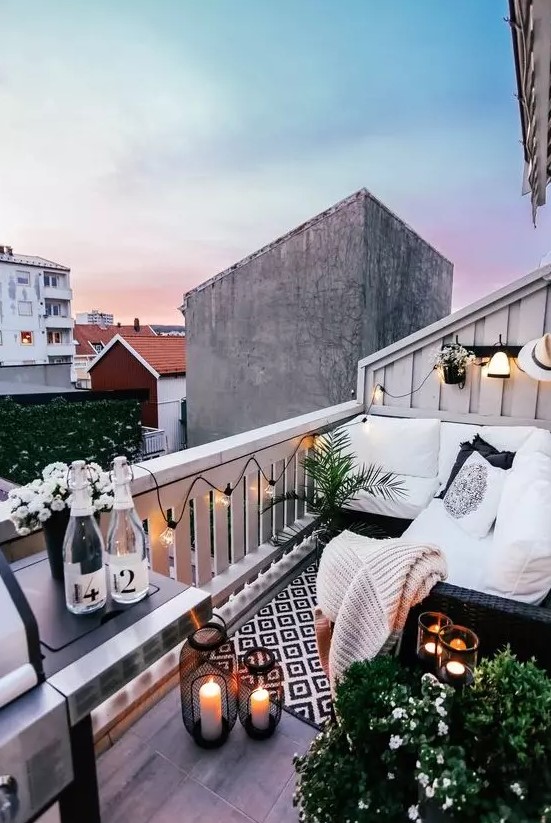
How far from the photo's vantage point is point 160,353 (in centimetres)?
1423

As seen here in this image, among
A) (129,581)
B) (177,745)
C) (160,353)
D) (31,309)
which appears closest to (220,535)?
(177,745)

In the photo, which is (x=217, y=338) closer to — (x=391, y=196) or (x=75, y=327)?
(x=391, y=196)

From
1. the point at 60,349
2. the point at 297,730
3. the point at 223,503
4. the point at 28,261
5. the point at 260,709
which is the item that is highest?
the point at 28,261

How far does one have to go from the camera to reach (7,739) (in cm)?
73

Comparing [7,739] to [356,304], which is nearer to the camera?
[7,739]

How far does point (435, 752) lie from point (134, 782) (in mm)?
1076

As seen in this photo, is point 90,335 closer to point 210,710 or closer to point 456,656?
point 210,710

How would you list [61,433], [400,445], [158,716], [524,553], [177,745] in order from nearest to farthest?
[524,553], [177,745], [158,716], [400,445], [61,433]

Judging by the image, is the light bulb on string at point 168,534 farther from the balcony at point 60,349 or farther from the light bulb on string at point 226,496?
the balcony at point 60,349

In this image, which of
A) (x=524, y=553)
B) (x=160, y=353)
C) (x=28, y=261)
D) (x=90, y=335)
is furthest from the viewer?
(x=90, y=335)

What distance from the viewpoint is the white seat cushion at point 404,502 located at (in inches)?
110

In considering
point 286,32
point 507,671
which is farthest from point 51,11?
point 507,671

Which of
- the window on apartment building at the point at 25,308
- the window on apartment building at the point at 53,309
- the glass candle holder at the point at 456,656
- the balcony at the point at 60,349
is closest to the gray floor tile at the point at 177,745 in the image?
the glass candle holder at the point at 456,656

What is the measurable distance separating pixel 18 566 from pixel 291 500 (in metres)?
Answer: 1.78
